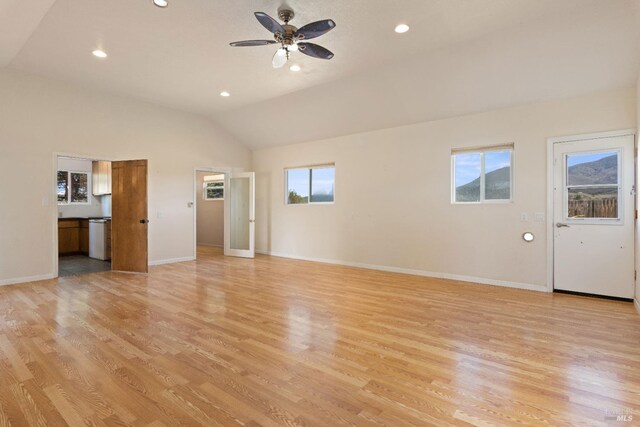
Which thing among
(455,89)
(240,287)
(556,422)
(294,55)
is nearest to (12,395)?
(240,287)

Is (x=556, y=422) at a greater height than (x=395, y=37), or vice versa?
(x=395, y=37)

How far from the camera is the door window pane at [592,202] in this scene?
4.17m

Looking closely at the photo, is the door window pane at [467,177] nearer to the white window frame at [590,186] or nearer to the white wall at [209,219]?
the white window frame at [590,186]

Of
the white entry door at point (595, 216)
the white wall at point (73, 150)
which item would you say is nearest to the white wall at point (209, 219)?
the white wall at point (73, 150)

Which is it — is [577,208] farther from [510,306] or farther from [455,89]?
[455,89]

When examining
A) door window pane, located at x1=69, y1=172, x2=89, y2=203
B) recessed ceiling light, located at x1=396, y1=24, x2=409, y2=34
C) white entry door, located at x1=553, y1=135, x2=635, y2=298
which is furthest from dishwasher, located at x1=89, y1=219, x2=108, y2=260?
white entry door, located at x1=553, y1=135, x2=635, y2=298

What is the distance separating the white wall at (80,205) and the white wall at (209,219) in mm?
2543

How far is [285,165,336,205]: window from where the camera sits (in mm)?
7066

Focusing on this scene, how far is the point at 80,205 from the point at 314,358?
8237 millimetres

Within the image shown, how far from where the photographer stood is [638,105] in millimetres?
3846

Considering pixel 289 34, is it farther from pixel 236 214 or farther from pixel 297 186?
pixel 236 214

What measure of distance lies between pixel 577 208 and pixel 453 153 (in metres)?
1.88

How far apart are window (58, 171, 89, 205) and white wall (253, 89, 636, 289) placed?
4964 millimetres

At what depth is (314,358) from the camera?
8.13 ft
